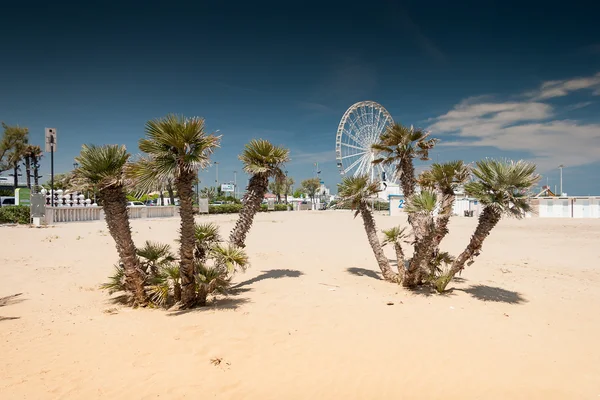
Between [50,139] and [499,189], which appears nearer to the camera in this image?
[499,189]

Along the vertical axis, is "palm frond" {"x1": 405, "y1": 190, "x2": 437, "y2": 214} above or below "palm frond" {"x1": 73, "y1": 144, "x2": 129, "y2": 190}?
below

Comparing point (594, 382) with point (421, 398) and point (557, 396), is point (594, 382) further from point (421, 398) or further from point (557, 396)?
point (421, 398)

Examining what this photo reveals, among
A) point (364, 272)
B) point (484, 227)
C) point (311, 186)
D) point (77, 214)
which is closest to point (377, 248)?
point (364, 272)

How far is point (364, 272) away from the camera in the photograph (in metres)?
12.6

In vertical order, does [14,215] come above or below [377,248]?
above

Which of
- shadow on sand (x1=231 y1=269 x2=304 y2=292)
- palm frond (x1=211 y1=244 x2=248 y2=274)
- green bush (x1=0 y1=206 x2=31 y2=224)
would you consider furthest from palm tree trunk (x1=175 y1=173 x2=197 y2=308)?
green bush (x1=0 y1=206 x2=31 y2=224)

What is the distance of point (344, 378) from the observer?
5.11 metres

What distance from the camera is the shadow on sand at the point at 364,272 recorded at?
11.9 meters

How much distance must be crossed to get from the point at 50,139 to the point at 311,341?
110ft

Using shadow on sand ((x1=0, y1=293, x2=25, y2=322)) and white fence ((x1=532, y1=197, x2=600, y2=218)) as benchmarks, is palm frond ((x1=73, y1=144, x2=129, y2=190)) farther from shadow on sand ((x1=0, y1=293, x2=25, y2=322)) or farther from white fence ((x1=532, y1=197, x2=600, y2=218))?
white fence ((x1=532, y1=197, x2=600, y2=218))

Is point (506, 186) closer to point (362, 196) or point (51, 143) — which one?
point (362, 196)

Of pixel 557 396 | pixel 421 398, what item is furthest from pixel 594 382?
pixel 421 398

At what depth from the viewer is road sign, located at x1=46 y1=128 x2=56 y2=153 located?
30.3 metres

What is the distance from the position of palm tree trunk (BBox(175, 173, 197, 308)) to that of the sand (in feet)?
1.75
